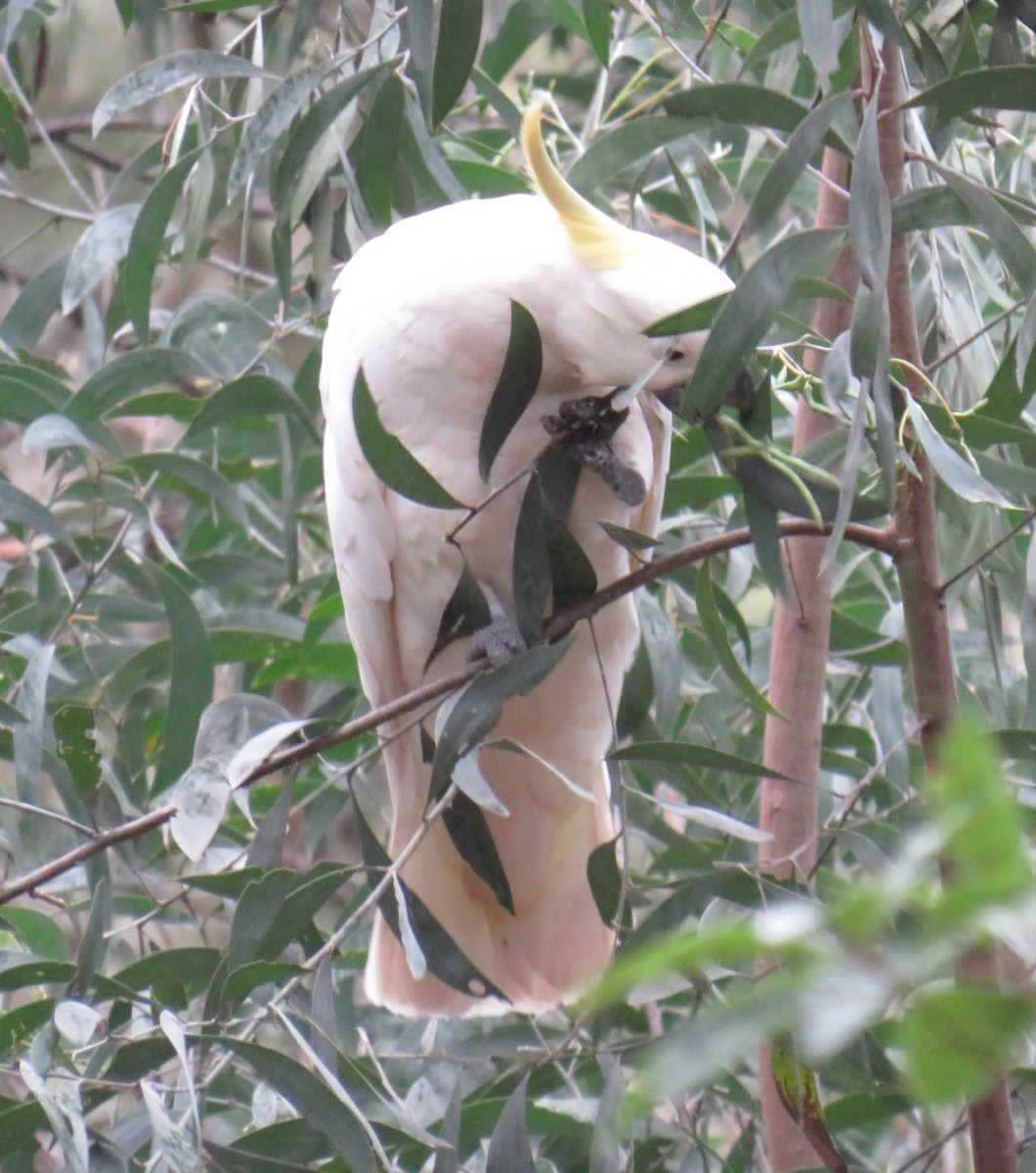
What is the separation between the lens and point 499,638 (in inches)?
60.1

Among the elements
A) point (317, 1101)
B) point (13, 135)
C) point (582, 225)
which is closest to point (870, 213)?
point (582, 225)

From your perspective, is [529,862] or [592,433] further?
[529,862]

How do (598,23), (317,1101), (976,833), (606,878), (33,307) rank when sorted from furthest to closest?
1. (33,307)
2. (598,23)
3. (606,878)
4. (317,1101)
5. (976,833)

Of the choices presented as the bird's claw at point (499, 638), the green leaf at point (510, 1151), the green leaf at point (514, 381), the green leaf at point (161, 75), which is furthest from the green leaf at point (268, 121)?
the green leaf at point (510, 1151)

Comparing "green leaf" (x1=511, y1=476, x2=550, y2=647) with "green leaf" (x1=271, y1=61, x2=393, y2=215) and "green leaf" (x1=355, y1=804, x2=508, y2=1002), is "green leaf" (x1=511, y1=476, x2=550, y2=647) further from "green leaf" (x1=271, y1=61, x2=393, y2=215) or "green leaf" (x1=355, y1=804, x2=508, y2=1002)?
"green leaf" (x1=271, y1=61, x2=393, y2=215)

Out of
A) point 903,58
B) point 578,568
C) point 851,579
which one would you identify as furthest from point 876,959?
point 851,579

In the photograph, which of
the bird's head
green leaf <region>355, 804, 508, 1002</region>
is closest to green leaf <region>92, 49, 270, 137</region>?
the bird's head

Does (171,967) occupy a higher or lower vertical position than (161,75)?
lower

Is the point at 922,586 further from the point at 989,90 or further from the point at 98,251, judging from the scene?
the point at 98,251

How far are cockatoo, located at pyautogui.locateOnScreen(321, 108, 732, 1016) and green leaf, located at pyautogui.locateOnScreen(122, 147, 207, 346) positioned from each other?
0.67 ft

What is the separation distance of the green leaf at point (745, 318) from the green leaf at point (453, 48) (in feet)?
1.20

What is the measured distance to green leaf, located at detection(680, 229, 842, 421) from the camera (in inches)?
36.8

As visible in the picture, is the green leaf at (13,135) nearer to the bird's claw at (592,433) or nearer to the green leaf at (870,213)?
the bird's claw at (592,433)

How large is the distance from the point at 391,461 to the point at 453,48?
0.37 metres
